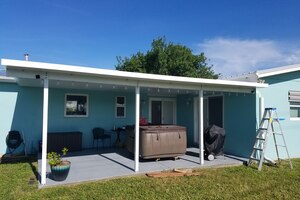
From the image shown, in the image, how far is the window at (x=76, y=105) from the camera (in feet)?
30.4

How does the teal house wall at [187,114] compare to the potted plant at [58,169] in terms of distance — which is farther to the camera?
the teal house wall at [187,114]

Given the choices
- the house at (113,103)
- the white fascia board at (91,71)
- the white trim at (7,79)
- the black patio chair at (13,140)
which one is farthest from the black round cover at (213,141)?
the white trim at (7,79)

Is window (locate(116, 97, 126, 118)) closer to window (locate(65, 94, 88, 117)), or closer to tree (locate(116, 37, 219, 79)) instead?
window (locate(65, 94, 88, 117))

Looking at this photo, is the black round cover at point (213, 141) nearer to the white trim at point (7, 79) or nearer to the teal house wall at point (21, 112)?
the teal house wall at point (21, 112)

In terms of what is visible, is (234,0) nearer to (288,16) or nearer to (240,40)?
(288,16)

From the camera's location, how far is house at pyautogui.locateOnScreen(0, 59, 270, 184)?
19.1 ft

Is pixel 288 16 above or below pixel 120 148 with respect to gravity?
above

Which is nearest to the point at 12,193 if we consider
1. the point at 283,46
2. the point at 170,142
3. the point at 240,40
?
the point at 170,142

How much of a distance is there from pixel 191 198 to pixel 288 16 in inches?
339

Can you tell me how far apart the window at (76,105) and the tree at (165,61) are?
14791mm

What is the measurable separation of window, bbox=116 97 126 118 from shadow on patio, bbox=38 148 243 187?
230cm

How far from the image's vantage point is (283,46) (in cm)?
1306

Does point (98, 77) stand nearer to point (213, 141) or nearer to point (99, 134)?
Result: point (213, 141)

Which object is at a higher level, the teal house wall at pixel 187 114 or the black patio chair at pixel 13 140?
the teal house wall at pixel 187 114
